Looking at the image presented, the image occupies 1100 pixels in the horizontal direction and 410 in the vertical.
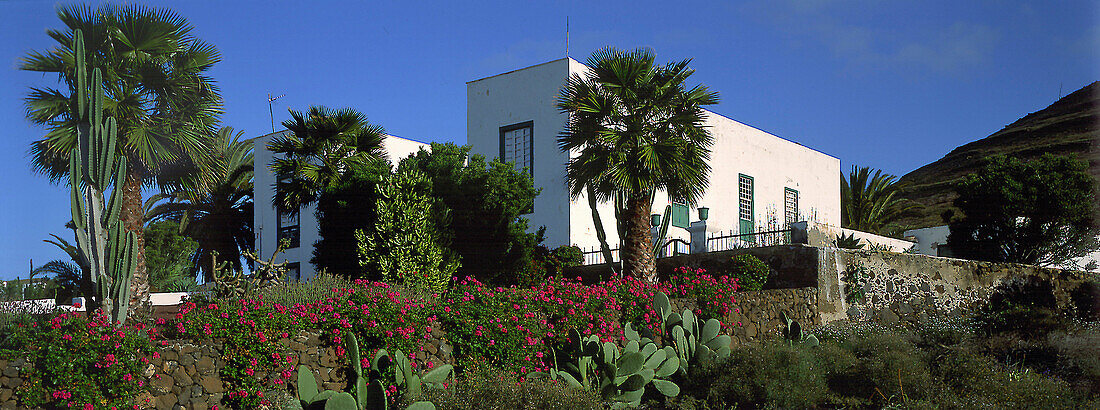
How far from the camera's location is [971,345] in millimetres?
14031

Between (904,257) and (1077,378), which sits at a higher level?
(904,257)

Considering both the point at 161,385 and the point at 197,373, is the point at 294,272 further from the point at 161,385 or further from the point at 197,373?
the point at 161,385

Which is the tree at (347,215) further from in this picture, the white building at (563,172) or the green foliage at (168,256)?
the green foliage at (168,256)

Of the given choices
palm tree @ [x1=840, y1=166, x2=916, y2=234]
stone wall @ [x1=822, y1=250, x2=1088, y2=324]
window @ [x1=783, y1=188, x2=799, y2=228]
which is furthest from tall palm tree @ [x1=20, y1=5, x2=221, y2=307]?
palm tree @ [x1=840, y1=166, x2=916, y2=234]

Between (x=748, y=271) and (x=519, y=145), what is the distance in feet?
24.9

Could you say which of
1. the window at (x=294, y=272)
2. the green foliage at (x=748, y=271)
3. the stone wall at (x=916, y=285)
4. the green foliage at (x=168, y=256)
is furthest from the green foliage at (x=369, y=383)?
the green foliage at (x=168, y=256)

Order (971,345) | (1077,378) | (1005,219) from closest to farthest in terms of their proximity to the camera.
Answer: (1077,378), (971,345), (1005,219)

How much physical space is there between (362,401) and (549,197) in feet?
40.1

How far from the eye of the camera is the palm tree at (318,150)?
67.2 feet

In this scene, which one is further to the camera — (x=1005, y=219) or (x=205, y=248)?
(x=205, y=248)

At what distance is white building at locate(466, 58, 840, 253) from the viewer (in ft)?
70.8

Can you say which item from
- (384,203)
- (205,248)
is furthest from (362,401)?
(205,248)

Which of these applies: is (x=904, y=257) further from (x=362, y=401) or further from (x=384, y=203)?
(x=362, y=401)

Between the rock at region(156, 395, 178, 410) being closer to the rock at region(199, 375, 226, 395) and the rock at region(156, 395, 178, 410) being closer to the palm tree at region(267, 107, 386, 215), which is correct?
the rock at region(199, 375, 226, 395)
